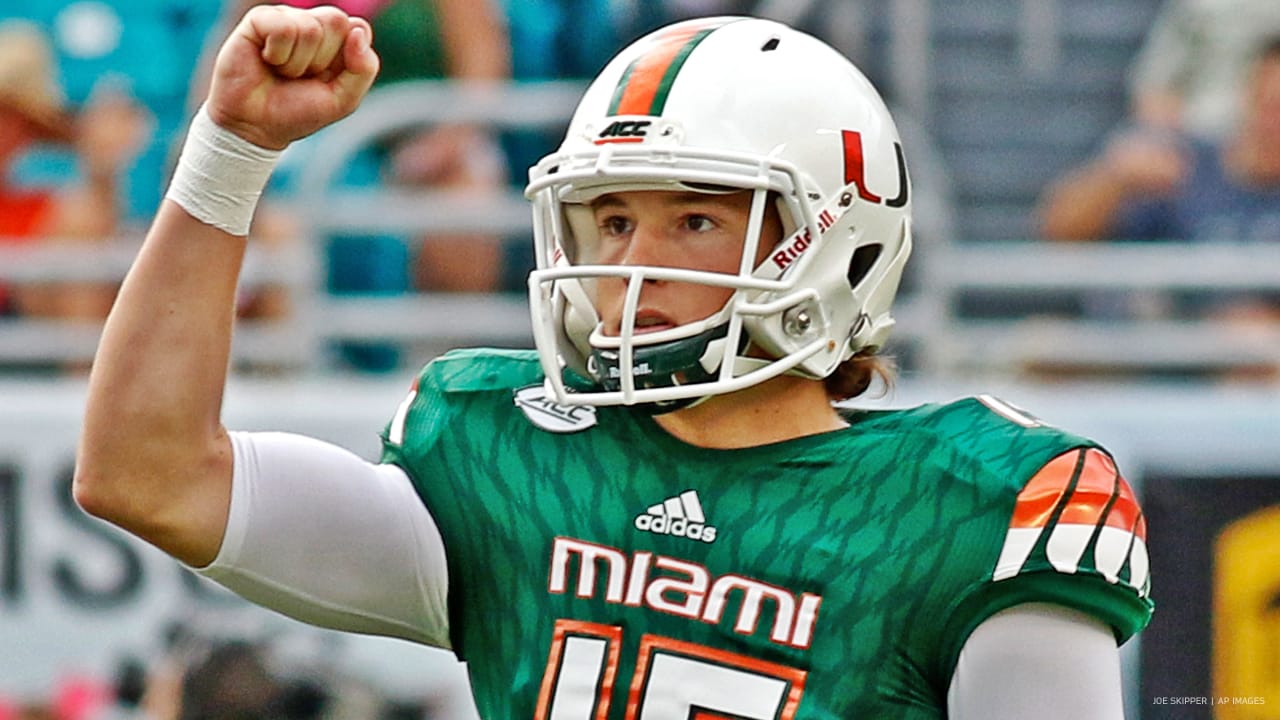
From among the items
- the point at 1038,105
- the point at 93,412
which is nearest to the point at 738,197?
the point at 93,412

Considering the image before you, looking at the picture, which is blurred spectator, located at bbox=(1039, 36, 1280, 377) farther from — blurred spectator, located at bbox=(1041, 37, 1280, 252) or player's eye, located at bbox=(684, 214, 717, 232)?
player's eye, located at bbox=(684, 214, 717, 232)

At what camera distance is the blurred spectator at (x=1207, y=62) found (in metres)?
5.52

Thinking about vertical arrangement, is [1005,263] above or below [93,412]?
above

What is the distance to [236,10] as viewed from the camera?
15.9 ft

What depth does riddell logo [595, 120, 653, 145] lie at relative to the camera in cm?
191

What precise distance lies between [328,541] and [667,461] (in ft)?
1.07

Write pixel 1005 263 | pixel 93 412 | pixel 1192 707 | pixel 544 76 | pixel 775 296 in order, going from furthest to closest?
pixel 544 76
pixel 1005 263
pixel 1192 707
pixel 775 296
pixel 93 412

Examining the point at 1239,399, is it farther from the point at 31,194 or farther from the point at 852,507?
the point at 31,194

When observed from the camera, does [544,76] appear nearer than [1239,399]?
No

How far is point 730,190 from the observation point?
192cm

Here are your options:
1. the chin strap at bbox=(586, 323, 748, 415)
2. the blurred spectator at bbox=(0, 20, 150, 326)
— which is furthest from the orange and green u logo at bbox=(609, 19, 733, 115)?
the blurred spectator at bbox=(0, 20, 150, 326)

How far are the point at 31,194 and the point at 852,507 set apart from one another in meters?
3.86

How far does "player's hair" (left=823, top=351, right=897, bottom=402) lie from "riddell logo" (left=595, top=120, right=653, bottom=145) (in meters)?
0.33

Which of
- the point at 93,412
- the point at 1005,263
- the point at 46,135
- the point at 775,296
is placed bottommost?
the point at 93,412
